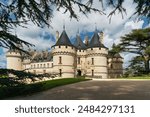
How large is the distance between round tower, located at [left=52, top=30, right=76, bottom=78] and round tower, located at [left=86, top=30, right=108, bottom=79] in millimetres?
3013

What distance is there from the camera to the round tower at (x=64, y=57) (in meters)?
40.8

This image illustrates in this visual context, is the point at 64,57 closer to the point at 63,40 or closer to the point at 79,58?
the point at 63,40

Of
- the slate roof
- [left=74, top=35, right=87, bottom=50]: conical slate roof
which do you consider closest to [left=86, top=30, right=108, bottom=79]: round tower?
[left=74, top=35, right=87, bottom=50]: conical slate roof

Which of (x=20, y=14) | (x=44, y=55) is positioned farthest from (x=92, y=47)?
(x=20, y=14)

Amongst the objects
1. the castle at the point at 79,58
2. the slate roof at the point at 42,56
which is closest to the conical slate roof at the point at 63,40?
the castle at the point at 79,58

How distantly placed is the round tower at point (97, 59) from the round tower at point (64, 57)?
3.01 m

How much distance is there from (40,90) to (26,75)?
5.40 meters

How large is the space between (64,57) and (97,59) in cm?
541

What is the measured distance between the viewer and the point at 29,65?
58.9m

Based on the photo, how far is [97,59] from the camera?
142ft

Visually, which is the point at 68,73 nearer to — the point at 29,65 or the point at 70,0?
the point at 29,65

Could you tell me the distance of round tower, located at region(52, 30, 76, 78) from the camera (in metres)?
40.8

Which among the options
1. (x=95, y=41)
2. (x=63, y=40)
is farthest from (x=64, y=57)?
(x=95, y=41)

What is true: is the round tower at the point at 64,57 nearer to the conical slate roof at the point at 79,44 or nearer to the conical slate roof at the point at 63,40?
the conical slate roof at the point at 63,40
